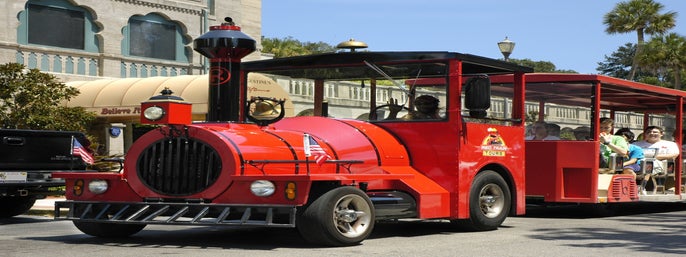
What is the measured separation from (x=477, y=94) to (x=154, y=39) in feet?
90.7

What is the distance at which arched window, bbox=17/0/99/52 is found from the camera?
33.0 m

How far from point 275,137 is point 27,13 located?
24.9 meters

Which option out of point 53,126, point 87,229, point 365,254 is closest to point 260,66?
point 87,229

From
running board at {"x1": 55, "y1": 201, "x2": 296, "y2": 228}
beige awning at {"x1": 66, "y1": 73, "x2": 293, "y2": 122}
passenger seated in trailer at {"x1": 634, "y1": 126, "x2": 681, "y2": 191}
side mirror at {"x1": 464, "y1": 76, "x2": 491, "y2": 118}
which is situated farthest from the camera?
beige awning at {"x1": 66, "y1": 73, "x2": 293, "y2": 122}

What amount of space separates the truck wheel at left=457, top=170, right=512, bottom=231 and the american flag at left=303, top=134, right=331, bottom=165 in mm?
2094

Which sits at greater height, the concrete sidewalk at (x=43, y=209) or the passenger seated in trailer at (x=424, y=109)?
the passenger seated in trailer at (x=424, y=109)

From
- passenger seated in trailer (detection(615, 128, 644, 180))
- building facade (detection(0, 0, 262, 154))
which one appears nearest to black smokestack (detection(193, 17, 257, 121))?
passenger seated in trailer (detection(615, 128, 644, 180))

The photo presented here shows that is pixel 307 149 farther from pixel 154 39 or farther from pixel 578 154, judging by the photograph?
pixel 154 39

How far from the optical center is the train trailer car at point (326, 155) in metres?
9.62

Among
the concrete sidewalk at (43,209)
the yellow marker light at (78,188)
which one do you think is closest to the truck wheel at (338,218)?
the yellow marker light at (78,188)

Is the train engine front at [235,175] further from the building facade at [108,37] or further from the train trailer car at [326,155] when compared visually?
the building facade at [108,37]

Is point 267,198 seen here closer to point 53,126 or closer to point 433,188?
point 433,188

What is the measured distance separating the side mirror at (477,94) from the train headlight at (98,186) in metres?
3.90

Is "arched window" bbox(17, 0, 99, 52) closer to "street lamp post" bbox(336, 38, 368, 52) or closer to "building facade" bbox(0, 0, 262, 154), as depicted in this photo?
"building facade" bbox(0, 0, 262, 154)
